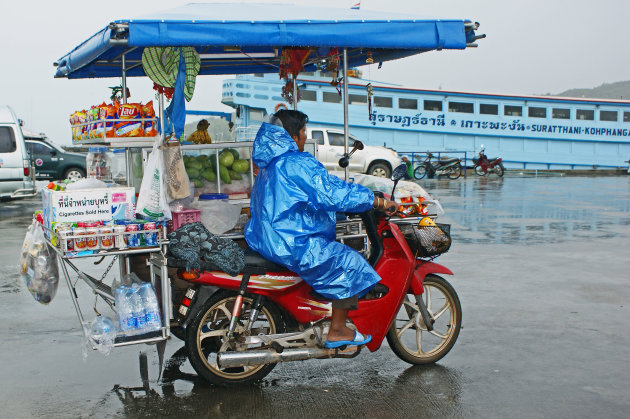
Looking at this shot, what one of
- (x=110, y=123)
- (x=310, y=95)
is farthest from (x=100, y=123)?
(x=310, y=95)

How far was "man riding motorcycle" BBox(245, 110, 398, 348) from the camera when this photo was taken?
4.11m

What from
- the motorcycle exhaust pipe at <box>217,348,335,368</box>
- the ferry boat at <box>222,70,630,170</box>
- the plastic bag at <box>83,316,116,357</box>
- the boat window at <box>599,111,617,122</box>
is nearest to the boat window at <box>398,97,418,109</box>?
the ferry boat at <box>222,70,630,170</box>

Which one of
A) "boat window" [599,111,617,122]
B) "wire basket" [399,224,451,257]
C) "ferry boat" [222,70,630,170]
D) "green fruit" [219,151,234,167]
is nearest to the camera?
"wire basket" [399,224,451,257]

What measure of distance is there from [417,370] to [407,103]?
27033 millimetres

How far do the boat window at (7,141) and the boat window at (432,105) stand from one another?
19.4m

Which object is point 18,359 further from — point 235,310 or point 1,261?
point 1,261

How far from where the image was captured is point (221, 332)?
436cm

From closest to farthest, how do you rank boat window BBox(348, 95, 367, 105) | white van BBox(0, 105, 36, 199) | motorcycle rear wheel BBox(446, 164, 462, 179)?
white van BBox(0, 105, 36, 199), motorcycle rear wheel BBox(446, 164, 462, 179), boat window BBox(348, 95, 367, 105)

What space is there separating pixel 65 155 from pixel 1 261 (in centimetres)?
1468

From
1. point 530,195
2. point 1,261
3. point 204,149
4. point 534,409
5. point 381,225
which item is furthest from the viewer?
point 530,195

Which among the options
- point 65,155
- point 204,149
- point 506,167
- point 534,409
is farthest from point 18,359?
point 506,167

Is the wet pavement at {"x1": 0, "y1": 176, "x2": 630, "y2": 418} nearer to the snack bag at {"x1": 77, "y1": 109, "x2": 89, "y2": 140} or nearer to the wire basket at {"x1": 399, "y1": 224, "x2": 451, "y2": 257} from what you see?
the wire basket at {"x1": 399, "y1": 224, "x2": 451, "y2": 257}

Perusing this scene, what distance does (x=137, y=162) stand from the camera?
18.7ft

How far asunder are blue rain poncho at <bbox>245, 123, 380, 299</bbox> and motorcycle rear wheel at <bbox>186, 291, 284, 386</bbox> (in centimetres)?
41
